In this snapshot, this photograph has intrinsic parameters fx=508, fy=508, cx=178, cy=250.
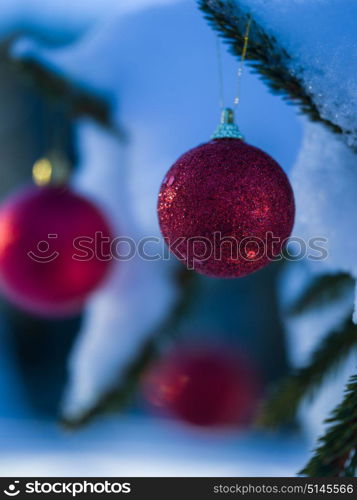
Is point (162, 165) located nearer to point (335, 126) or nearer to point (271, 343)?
point (335, 126)

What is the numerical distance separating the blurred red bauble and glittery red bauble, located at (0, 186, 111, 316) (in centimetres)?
26

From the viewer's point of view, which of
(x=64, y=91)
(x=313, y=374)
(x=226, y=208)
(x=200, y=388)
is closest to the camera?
(x=226, y=208)

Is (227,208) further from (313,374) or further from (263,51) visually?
(313,374)

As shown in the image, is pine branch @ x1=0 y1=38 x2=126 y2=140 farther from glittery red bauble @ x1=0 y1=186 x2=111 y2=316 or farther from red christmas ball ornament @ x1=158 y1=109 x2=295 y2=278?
red christmas ball ornament @ x1=158 y1=109 x2=295 y2=278

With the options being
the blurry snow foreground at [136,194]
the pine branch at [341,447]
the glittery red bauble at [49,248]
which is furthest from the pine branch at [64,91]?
the pine branch at [341,447]

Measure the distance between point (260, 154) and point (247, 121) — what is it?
31 centimetres

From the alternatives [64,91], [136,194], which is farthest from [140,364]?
[64,91]

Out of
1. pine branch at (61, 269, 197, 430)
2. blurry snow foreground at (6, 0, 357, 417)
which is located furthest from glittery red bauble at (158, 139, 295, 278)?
pine branch at (61, 269, 197, 430)

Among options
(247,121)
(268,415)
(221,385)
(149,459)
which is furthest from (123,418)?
(247,121)

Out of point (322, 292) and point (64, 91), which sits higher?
point (64, 91)

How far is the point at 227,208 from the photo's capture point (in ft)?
1.16

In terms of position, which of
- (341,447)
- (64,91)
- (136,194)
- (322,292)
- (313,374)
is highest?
(64,91)

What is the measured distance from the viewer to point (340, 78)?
15.3 inches

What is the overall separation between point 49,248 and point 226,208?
35 cm
